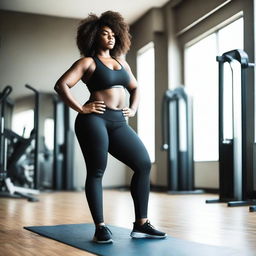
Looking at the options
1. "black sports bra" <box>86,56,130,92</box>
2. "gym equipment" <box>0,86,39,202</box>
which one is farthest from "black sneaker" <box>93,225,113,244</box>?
"gym equipment" <box>0,86,39,202</box>

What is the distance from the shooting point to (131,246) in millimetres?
2080

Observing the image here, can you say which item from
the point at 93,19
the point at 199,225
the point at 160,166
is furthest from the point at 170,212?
the point at 160,166

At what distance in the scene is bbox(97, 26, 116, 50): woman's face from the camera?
235cm

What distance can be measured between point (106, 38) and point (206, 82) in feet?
14.3

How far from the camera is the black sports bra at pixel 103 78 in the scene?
2273 millimetres

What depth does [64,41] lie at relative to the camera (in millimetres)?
7984

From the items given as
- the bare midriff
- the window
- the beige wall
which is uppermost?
the beige wall

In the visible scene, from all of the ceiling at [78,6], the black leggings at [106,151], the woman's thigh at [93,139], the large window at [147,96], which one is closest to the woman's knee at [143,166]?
the black leggings at [106,151]

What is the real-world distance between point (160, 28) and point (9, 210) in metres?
4.24

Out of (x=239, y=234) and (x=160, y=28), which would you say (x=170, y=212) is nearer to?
(x=239, y=234)

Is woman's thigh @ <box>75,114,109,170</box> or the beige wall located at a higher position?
the beige wall

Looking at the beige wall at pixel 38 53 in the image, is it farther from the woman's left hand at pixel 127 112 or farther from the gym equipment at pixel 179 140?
the woman's left hand at pixel 127 112

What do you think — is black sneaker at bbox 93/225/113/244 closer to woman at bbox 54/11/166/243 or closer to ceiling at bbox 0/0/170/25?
woman at bbox 54/11/166/243

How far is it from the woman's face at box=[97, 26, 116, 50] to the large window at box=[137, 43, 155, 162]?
212 inches
